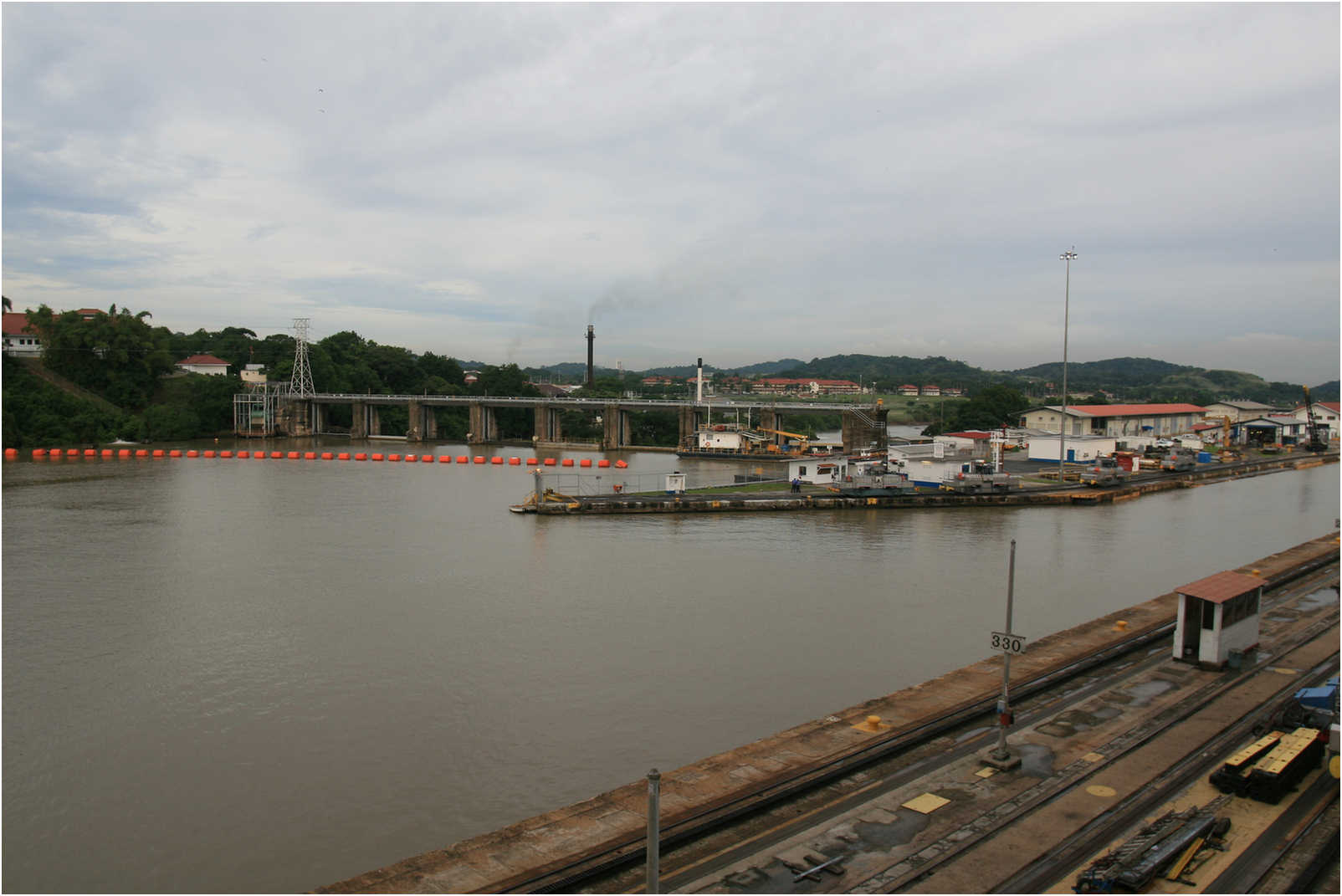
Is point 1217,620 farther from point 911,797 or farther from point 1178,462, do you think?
point 1178,462

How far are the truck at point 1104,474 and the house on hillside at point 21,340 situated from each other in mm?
54326

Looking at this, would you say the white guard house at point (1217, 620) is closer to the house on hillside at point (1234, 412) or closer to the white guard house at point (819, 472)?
the white guard house at point (819, 472)

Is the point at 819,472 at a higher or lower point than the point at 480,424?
lower

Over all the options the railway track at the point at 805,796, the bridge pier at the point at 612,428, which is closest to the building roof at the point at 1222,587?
the railway track at the point at 805,796

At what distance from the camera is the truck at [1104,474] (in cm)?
2745

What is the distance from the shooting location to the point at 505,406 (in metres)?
49.9

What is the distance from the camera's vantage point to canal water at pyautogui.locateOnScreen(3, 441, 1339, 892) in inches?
262

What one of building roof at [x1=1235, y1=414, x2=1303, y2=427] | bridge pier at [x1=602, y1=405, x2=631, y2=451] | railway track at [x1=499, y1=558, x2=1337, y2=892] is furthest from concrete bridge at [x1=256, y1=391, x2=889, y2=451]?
railway track at [x1=499, y1=558, x2=1337, y2=892]

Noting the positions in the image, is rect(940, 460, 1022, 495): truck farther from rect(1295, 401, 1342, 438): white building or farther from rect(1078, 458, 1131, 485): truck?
rect(1295, 401, 1342, 438): white building

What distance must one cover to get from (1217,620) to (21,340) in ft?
197

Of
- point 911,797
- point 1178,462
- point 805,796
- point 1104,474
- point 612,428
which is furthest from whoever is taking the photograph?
point 612,428

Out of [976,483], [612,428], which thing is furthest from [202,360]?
[976,483]

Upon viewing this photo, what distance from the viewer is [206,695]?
29.9 ft

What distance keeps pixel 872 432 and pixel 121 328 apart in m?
41.2
